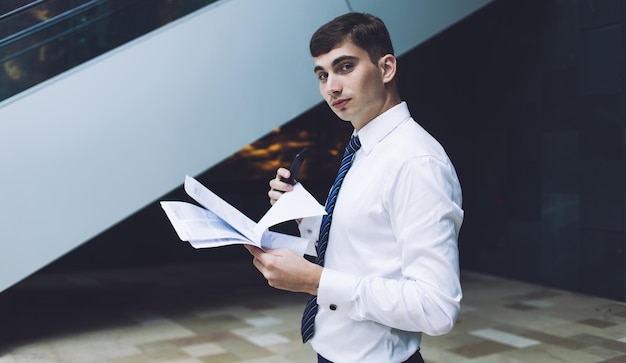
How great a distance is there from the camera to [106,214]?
177 inches

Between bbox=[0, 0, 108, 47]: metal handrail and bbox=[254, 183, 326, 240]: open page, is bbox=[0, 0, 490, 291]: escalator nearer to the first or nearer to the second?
bbox=[0, 0, 108, 47]: metal handrail

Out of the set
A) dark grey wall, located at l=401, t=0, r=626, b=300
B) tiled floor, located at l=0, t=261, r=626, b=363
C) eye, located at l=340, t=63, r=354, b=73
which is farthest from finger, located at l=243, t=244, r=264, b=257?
dark grey wall, located at l=401, t=0, r=626, b=300

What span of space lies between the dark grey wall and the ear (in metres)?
5.32

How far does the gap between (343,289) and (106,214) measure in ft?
11.8

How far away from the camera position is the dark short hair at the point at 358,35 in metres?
1.45

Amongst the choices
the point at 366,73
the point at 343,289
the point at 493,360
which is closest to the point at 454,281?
the point at 343,289

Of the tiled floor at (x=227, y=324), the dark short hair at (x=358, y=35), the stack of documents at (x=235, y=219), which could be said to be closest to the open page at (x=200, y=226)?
the stack of documents at (x=235, y=219)

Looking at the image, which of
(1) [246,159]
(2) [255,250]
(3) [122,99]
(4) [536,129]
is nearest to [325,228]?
(2) [255,250]

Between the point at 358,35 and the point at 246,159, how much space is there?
6.93 metres

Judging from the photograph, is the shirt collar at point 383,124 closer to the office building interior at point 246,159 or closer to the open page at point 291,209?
the open page at point 291,209

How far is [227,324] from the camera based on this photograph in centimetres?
509

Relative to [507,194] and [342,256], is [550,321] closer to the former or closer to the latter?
[507,194]

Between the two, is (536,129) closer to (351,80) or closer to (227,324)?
(227,324)

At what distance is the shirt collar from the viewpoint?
152 centimetres
